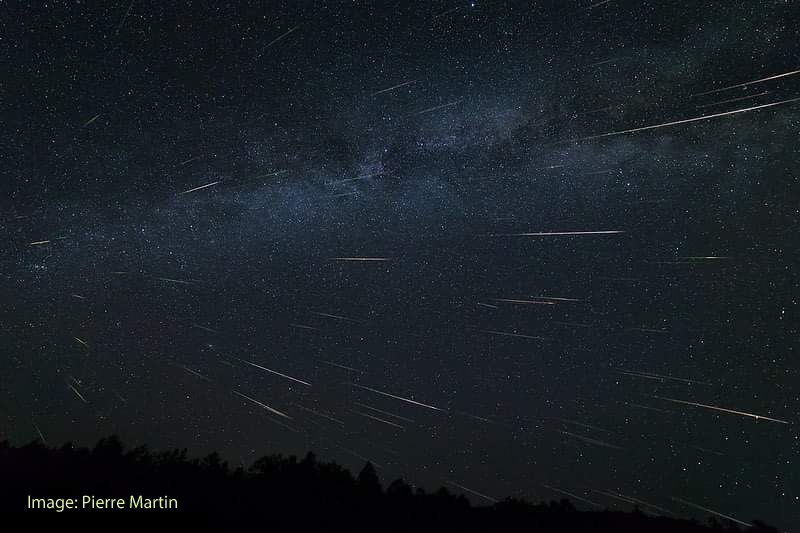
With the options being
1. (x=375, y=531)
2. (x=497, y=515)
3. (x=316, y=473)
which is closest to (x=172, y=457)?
(x=316, y=473)

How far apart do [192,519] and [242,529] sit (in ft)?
4.87

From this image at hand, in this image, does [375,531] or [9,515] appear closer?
[9,515]

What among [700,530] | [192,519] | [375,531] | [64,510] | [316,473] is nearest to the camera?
[64,510]

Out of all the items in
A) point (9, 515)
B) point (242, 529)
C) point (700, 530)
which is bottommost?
point (700, 530)

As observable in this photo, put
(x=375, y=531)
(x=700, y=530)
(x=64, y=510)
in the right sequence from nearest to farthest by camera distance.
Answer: (x=64, y=510) → (x=375, y=531) → (x=700, y=530)

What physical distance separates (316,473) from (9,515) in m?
10.3

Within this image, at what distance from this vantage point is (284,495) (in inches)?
733

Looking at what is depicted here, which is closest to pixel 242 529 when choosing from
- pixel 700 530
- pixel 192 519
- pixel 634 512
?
pixel 192 519

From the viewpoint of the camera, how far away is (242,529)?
15.2 meters

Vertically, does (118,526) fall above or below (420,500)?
above

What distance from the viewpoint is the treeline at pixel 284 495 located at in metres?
16.5

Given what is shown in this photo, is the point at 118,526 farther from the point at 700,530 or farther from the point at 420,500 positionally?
the point at 700,530

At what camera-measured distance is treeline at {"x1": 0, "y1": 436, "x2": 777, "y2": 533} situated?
1645 cm

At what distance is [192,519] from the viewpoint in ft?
49.3
